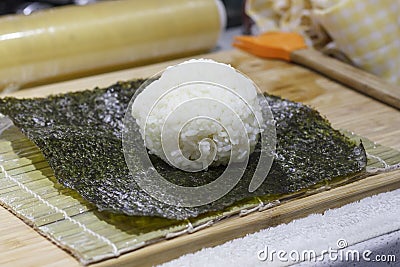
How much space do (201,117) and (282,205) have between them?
0.18m

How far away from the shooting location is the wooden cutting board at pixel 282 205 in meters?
0.92

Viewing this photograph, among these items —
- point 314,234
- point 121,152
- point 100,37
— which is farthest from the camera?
point 100,37

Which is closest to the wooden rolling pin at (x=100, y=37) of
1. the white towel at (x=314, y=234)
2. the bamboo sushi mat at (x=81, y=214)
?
the bamboo sushi mat at (x=81, y=214)

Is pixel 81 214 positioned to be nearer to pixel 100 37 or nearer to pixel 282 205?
pixel 282 205

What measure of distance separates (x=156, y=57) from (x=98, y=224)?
811 millimetres

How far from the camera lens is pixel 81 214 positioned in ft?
3.28

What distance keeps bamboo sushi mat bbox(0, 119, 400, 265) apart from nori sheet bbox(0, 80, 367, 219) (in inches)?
0.7

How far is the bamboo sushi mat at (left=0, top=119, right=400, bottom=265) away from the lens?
92 centimetres

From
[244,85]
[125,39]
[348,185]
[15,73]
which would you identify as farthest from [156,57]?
[348,185]

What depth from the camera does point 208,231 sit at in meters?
0.96

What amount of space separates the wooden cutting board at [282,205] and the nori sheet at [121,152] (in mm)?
34

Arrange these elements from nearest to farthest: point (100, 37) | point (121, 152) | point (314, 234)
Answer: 1. point (314, 234)
2. point (121, 152)
3. point (100, 37)

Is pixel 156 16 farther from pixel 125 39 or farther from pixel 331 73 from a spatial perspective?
pixel 331 73

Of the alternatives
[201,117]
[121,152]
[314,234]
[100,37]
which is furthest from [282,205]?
[100,37]
